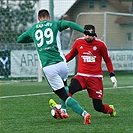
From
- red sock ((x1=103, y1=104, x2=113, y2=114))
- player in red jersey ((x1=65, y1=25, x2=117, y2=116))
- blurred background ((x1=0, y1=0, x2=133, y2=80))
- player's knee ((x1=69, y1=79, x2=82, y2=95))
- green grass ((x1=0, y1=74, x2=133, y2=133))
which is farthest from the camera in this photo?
blurred background ((x1=0, y1=0, x2=133, y2=80))

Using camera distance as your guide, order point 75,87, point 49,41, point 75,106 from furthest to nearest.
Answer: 1. point 75,87
2. point 49,41
3. point 75,106

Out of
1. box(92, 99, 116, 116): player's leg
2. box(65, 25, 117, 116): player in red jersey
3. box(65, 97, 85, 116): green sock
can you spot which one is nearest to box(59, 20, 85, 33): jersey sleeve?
box(65, 25, 117, 116): player in red jersey

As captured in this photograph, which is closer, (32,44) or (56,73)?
(56,73)

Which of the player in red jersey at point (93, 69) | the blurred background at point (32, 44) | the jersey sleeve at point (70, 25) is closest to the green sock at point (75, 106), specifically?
the player in red jersey at point (93, 69)

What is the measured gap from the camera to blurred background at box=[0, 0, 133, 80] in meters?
21.0

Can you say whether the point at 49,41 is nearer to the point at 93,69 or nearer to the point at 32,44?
the point at 93,69

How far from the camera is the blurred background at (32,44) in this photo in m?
21.0

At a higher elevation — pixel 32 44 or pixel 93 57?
pixel 93 57

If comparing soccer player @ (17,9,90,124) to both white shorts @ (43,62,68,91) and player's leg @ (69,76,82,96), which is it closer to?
white shorts @ (43,62,68,91)

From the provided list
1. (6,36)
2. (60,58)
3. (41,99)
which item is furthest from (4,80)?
(60,58)

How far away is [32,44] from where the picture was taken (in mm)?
23000

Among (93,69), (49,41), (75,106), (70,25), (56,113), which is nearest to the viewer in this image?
(70,25)

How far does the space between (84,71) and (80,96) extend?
413 centimetres

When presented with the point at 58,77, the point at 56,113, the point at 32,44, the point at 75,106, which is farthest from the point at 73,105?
the point at 32,44
